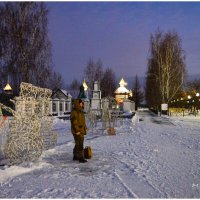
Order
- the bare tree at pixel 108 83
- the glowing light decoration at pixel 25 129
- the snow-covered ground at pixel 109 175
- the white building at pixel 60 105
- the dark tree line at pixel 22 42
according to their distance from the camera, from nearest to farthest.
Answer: the snow-covered ground at pixel 109 175 → the glowing light decoration at pixel 25 129 → the dark tree line at pixel 22 42 → the white building at pixel 60 105 → the bare tree at pixel 108 83

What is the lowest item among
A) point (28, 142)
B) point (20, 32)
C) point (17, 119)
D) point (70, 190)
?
point (70, 190)

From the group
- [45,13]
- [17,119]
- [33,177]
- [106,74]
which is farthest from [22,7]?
[106,74]

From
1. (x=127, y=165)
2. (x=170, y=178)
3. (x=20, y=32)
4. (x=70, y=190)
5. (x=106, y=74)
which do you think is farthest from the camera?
(x=106, y=74)

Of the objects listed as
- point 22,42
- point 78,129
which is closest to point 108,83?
point 22,42

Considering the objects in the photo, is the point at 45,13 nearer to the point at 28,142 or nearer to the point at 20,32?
the point at 20,32

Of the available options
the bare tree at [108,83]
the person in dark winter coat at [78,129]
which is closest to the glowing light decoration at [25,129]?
the person in dark winter coat at [78,129]

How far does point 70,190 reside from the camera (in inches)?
273

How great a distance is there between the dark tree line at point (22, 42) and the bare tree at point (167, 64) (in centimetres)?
1932

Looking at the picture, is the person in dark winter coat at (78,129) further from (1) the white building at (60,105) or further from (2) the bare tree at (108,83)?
(2) the bare tree at (108,83)

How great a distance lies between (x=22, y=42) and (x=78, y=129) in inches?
818

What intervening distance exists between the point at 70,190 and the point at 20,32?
24.3 meters

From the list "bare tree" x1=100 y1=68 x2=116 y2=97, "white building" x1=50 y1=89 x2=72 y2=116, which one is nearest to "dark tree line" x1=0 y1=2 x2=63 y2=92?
"white building" x1=50 y1=89 x2=72 y2=116

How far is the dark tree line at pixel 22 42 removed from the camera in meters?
29.5

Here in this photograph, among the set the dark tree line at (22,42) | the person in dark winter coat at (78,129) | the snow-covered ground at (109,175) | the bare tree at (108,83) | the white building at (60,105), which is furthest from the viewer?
the bare tree at (108,83)
